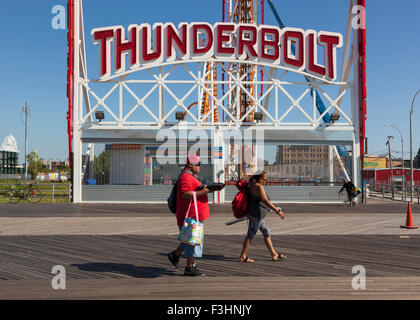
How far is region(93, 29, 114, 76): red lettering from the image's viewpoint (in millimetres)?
24594

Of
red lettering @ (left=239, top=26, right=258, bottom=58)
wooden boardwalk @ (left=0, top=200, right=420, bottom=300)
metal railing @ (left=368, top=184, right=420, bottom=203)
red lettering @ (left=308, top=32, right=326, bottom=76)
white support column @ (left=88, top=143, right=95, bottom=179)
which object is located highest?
red lettering @ (left=239, top=26, right=258, bottom=58)

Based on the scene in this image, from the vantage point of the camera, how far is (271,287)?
589 centimetres

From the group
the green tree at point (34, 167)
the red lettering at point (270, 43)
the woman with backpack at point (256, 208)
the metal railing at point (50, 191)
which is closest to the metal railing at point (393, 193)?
the red lettering at point (270, 43)

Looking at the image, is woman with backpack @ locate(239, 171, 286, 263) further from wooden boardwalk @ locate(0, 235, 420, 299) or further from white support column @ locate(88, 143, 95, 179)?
white support column @ locate(88, 143, 95, 179)

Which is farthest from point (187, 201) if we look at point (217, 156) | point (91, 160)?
point (91, 160)

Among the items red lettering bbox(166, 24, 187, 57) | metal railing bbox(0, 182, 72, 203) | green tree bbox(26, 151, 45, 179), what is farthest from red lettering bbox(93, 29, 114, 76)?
→ green tree bbox(26, 151, 45, 179)

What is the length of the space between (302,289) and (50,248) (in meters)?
5.95

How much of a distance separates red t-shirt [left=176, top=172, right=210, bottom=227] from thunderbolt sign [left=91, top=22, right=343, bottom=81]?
1955cm

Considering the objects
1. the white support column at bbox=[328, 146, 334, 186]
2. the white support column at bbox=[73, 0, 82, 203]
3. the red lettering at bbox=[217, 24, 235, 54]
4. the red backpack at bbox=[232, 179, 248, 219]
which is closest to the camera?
the red backpack at bbox=[232, 179, 248, 219]

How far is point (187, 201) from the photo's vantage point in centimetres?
643

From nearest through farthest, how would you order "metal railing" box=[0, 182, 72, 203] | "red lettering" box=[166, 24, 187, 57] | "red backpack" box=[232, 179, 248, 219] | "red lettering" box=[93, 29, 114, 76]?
"red backpack" box=[232, 179, 248, 219] < "metal railing" box=[0, 182, 72, 203] < "red lettering" box=[93, 29, 114, 76] < "red lettering" box=[166, 24, 187, 57]

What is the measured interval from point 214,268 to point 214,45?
19966mm
